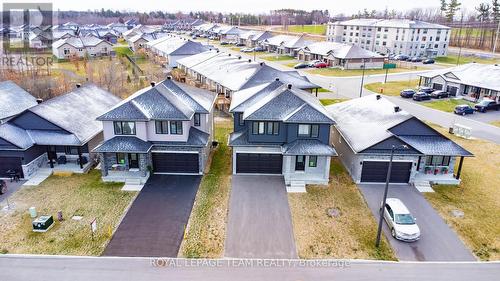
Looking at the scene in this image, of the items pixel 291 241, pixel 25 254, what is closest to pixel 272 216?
pixel 291 241

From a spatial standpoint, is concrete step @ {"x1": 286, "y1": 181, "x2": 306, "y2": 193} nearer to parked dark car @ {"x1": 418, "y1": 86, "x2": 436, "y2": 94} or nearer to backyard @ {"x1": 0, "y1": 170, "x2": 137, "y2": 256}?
backyard @ {"x1": 0, "y1": 170, "x2": 137, "y2": 256}

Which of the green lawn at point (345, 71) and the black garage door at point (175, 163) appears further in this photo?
the green lawn at point (345, 71)

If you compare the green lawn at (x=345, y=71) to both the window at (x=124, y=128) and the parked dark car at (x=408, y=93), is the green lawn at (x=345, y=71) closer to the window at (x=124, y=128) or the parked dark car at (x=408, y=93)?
the parked dark car at (x=408, y=93)

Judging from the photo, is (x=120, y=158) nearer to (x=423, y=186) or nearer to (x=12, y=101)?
(x=12, y=101)

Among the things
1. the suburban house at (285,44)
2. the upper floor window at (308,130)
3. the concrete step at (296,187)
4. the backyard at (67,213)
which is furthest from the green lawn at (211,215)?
the suburban house at (285,44)

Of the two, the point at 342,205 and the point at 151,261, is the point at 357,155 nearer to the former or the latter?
the point at 342,205

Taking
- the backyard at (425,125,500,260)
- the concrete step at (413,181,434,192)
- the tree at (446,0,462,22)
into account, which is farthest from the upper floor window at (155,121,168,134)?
the tree at (446,0,462,22)
